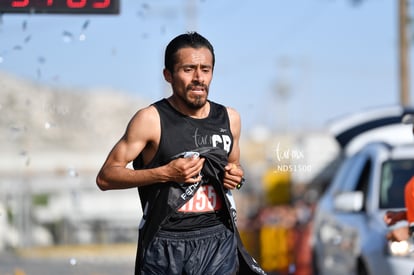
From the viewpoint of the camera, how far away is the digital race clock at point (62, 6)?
7570 mm

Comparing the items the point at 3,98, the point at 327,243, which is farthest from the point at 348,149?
the point at 3,98

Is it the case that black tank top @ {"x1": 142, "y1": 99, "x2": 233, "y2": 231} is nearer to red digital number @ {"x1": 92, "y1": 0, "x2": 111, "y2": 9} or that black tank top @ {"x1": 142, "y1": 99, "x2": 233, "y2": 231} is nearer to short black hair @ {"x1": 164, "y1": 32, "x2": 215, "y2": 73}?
short black hair @ {"x1": 164, "y1": 32, "x2": 215, "y2": 73}

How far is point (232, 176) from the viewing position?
6.00m

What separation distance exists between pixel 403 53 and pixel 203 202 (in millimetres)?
21073

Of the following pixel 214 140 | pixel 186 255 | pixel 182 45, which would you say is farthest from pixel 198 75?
pixel 186 255

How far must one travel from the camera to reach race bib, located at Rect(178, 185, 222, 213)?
6.04m

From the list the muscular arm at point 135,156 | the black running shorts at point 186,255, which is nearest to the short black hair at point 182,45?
the muscular arm at point 135,156

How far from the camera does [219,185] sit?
238 inches

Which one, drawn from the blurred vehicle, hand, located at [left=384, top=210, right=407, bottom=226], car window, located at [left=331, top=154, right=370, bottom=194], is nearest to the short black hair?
hand, located at [left=384, top=210, right=407, bottom=226]

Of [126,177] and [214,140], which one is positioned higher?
[214,140]

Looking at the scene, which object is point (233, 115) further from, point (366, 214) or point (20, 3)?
point (366, 214)

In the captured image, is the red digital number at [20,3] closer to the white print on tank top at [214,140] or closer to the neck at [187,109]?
the neck at [187,109]

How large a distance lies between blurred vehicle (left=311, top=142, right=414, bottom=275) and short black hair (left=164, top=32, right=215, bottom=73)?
4.20 meters

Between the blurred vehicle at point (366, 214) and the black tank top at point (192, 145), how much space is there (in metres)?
3.97
